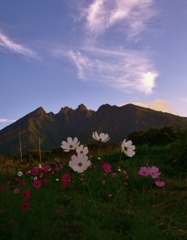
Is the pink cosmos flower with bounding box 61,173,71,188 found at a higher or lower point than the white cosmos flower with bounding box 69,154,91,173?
lower

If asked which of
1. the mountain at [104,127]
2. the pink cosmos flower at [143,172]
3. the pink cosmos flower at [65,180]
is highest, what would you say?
the mountain at [104,127]

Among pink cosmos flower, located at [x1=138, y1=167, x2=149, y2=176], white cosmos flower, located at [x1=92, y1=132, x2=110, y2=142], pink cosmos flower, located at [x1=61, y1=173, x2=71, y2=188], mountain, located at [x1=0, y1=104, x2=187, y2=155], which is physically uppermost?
mountain, located at [x1=0, y1=104, x2=187, y2=155]

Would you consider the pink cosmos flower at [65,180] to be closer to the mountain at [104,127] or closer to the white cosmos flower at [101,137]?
the white cosmos flower at [101,137]

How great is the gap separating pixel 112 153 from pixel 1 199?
14.5 ft

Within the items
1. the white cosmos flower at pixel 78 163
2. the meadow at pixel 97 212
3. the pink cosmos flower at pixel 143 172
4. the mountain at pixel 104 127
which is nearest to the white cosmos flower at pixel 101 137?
the meadow at pixel 97 212

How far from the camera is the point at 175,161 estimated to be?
6762 mm

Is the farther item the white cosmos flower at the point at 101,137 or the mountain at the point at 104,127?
the mountain at the point at 104,127

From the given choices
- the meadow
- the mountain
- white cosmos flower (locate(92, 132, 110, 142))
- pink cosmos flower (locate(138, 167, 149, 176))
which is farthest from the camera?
the mountain

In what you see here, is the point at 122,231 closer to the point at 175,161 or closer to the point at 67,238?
the point at 67,238

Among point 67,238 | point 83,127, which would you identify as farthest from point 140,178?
point 83,127

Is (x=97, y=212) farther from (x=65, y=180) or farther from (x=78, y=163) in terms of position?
(x=78, y=163)

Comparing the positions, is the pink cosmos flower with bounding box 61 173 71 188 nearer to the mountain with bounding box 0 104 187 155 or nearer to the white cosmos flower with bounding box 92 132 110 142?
the white cosmos flower with bounding box 92 132 110 142

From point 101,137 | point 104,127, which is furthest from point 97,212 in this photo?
point 104,127

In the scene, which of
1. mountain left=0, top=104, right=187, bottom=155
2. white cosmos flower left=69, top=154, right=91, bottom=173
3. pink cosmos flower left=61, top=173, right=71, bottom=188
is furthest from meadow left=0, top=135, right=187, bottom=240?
mountain left=0, top=104, right=187, bottom=155
